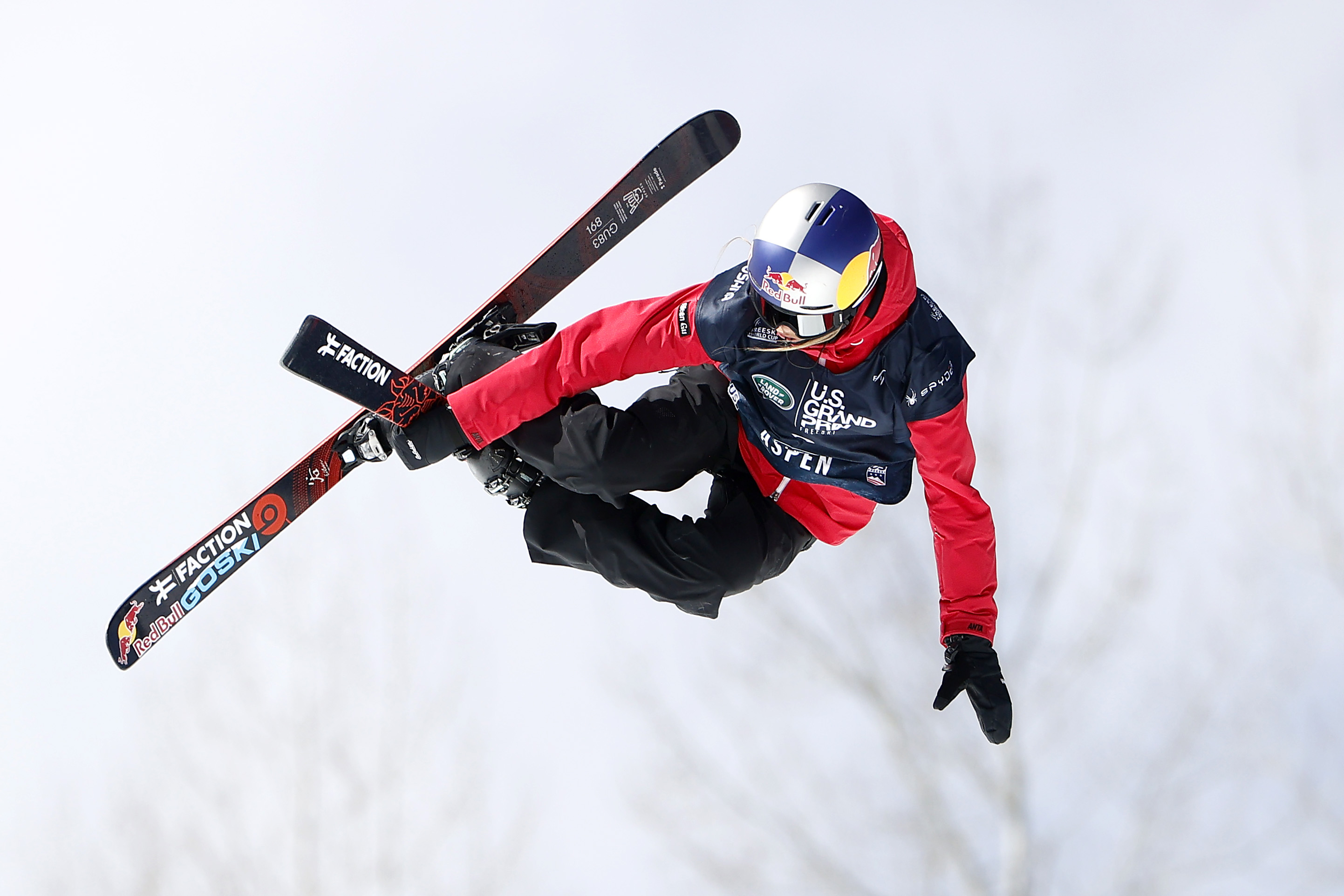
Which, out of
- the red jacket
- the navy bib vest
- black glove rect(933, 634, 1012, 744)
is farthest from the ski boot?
black glove rect(933, 634, 1012, 744)

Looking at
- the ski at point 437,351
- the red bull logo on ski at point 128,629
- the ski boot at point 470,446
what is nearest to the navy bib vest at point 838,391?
the ski boot at point 470,446

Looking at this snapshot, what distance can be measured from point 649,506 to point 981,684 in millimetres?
1404

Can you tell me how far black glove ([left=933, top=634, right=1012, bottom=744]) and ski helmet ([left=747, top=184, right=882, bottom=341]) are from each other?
4.33 ft

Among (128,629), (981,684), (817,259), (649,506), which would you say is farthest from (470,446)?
(981,684)

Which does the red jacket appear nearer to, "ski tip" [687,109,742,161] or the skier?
the skier

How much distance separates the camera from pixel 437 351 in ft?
14.8

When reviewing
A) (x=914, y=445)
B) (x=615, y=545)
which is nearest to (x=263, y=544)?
(x=615, y=545)

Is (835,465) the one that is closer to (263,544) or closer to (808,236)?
(808,236)

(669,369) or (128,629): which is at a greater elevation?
(128,629)

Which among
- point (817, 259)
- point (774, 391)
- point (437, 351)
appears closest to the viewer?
point (817, 259)

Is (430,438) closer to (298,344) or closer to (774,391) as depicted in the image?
(298,344)

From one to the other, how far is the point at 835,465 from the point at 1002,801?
6.58m

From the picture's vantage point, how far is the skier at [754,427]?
11.4 ft

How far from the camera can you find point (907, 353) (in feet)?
11.8
